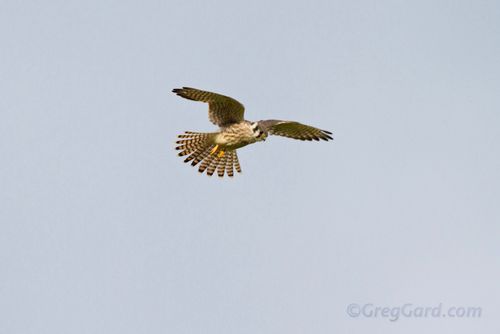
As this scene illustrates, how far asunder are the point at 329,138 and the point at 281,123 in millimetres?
1519

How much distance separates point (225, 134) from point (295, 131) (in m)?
1.65

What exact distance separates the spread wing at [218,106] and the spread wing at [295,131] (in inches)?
27.5

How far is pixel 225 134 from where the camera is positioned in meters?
21.5

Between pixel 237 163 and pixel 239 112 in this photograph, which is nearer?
pixel 239 112

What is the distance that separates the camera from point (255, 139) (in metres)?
21.0

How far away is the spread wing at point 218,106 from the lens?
20.3 m

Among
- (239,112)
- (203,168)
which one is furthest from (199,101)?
(203,168)

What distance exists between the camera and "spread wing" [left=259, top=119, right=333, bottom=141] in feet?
69.4

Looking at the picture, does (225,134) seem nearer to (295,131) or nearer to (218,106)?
(218,106)

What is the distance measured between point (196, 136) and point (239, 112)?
1.87 meters

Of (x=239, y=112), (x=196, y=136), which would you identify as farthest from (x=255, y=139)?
(x=196, y=136)

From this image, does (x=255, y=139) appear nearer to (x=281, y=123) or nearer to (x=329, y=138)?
(x=281, y=123)

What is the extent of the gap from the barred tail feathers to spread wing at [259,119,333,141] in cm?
147

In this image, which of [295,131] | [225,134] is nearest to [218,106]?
[225,134]
